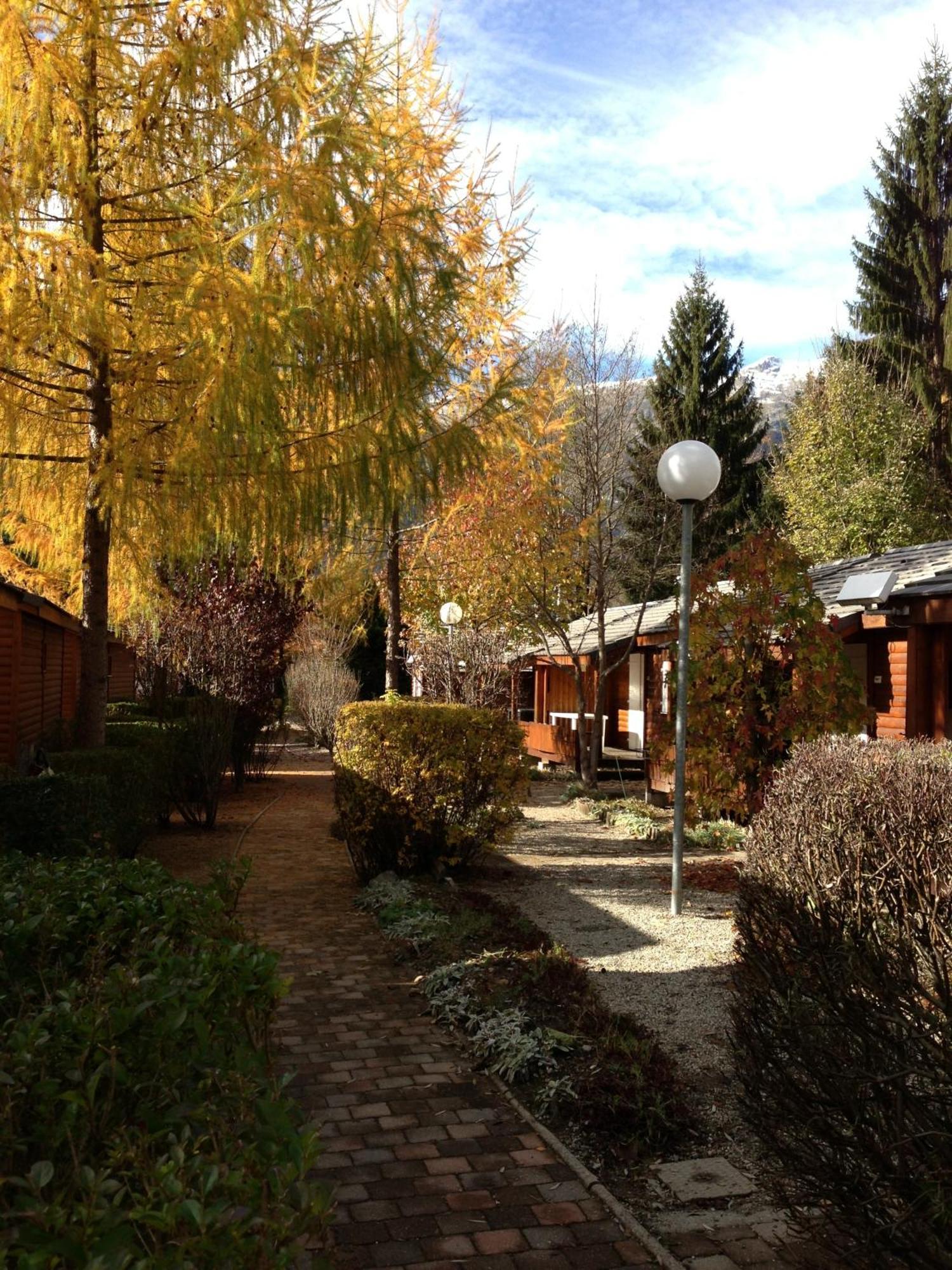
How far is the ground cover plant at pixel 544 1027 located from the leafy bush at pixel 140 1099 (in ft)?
5.28

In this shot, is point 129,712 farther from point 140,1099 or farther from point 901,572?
point 140,1099

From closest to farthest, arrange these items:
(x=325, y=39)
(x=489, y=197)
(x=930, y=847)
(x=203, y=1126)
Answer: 1. (x=203, y=1126)
2. (x=930, y=847)
3. (x=325, y=39)
4. (x=489, y=197)

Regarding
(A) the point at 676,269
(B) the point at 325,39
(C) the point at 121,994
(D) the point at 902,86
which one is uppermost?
(D) the point at 902,86

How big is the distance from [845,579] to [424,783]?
25.8 feet

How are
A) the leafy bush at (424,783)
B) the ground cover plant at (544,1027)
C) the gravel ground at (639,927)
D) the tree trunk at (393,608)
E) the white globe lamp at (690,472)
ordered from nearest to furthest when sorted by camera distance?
the ground cover plant at (544,1027)
the gravel ground at (639,927)
the white globe lamp at (690,472)
the leafy bush at (424,783)
the tree trunk at (393,608)

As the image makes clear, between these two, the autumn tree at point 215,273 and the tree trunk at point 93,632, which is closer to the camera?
the autumn tree at point 215,273

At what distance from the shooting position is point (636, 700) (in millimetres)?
19953

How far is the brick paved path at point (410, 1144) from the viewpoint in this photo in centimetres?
289

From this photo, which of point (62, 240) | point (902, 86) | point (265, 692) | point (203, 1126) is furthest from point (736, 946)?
point (902, 86)

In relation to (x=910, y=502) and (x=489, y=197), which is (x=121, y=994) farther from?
(x=910, y=502)

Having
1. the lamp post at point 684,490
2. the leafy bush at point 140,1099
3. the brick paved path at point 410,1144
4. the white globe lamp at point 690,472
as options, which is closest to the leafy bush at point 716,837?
the lamp post at point 684,490

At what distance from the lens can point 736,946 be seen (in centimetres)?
379

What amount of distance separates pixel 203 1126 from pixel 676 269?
32.8 meters

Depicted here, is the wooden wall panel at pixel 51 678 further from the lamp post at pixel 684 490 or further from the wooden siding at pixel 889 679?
the wooden siding at pixel 889 679
